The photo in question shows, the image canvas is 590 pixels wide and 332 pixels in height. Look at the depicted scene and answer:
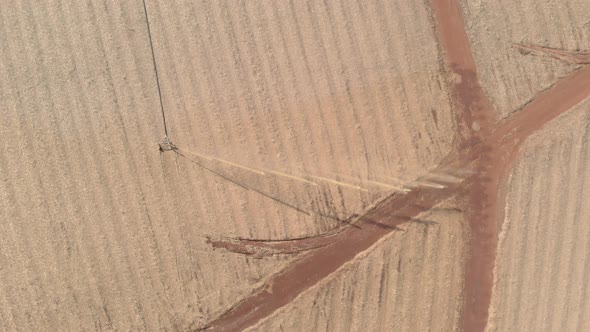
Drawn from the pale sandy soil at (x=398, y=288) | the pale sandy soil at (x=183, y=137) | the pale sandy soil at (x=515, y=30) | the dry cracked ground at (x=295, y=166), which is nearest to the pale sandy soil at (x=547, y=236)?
the dry cracked ground at (x=295, y=166)

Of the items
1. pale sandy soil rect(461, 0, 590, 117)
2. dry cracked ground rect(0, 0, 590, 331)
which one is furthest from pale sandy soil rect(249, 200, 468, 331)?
pale sandy soil rect(461, 0, 590, 117)

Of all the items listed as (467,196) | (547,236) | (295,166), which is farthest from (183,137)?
(547,236)

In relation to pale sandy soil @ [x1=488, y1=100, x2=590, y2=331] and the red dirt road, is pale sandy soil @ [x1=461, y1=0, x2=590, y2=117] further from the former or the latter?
pale sandy soil @ [x1=488, y1=100, x2=590, y2=331]

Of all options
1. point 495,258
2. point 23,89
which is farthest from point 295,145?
Answer: point 23,89

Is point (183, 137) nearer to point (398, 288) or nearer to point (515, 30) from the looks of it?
point (398, 288)

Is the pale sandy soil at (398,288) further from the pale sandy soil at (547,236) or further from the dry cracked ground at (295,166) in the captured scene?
the pale sandy soil at (547,236)

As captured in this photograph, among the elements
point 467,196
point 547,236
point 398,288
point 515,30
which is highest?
point 515,30
